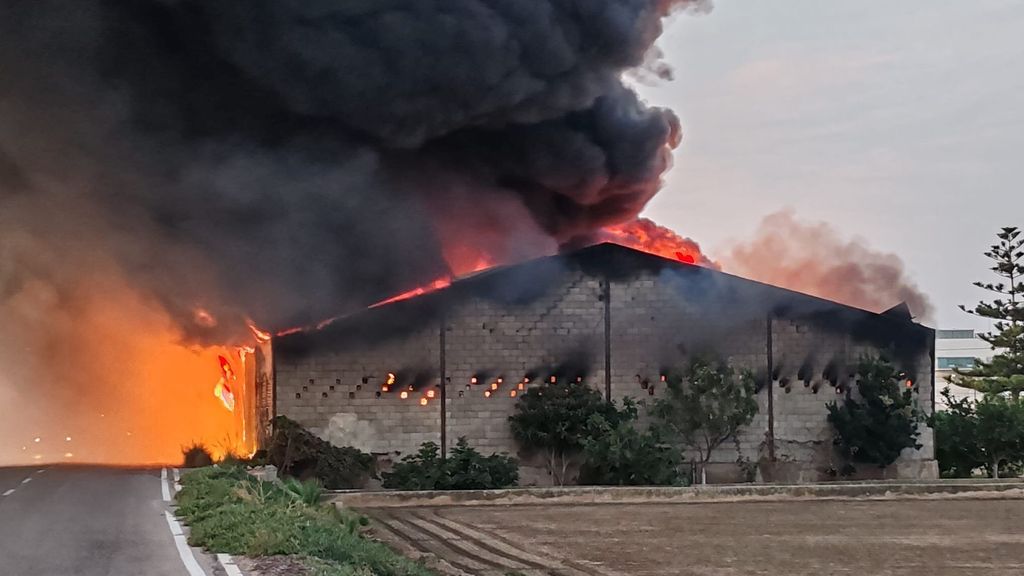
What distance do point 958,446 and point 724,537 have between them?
1426 centimetres

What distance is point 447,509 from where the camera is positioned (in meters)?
22.4

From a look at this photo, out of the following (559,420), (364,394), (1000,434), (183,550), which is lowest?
(1000,434)

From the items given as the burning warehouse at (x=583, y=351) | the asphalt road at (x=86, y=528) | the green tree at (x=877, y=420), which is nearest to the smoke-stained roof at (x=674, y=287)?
the burning warehouse at (x=583, y=351)

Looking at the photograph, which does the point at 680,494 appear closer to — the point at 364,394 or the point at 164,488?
the point at 364,394

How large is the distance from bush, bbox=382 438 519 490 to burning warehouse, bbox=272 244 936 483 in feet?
2.88

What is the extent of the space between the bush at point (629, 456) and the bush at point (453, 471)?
77.1 inches

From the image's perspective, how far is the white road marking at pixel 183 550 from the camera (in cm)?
1021

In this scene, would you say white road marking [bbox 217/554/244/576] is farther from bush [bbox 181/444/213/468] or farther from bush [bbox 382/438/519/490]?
bush [bbox 181/444/213/468]

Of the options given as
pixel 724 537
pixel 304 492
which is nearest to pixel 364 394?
pixel 304 492

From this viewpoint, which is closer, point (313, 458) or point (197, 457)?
point (313, 458)

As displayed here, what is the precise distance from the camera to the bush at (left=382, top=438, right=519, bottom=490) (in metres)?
24.5

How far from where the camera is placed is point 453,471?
24562 mm

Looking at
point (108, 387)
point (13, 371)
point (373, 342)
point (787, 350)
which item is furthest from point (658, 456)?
point (13, 371)

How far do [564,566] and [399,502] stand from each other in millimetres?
8892
